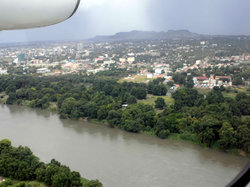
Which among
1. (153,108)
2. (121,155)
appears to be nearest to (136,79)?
(153,108)

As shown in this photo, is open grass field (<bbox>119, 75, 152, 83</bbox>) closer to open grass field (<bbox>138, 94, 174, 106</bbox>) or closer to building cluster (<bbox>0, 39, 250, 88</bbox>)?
building cluster (<bbox>0, 39, 250, 88</bbox>)

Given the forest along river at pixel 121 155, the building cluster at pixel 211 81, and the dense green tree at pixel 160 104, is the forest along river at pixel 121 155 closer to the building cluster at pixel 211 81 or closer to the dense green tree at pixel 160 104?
the dense green tree at pixel 160 104

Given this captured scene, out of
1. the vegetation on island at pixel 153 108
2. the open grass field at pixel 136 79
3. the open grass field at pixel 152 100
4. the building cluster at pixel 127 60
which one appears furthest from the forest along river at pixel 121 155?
the building cluster at pixel 127 60

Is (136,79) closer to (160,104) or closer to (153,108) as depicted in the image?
(160,104)

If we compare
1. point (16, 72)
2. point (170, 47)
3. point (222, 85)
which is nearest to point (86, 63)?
point (16, 72)

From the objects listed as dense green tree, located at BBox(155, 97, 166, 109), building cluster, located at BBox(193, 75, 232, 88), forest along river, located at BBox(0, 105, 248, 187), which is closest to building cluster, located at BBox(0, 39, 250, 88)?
building cluster, located at BBox(193, 75, 232, 88)

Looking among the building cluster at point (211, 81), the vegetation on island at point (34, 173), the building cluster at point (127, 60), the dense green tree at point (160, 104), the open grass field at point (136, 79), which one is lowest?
the vegetation on island at point (34, 173)

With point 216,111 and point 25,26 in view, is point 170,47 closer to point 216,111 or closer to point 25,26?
point 216,111
